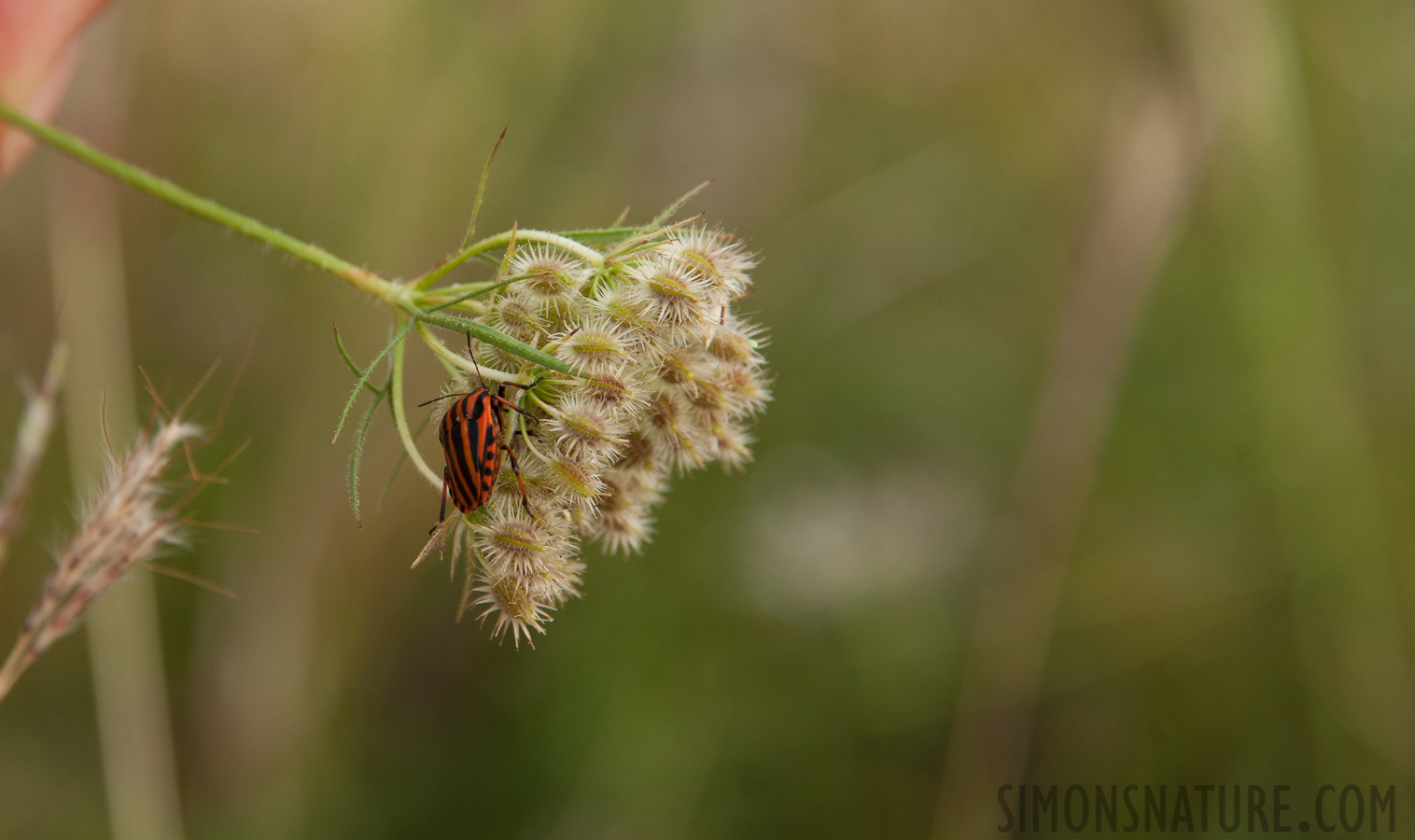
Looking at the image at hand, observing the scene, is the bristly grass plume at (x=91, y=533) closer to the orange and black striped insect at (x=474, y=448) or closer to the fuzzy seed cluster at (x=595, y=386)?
the orange and black striped insect at (x=474, y=448)

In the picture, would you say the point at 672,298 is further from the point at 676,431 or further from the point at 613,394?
the point at 676,431

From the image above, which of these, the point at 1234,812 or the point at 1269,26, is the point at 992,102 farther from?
the point at 1234,812

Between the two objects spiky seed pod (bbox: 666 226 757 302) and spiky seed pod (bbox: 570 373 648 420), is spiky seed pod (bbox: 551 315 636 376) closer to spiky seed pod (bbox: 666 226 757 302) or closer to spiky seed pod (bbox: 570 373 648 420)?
spiky seed pod (bbox: 570 373 648 420)

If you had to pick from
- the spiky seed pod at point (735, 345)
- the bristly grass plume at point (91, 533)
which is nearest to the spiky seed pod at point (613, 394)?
the spiky seed pod at point (735, 345)

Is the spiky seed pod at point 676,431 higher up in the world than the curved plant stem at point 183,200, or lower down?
higher up

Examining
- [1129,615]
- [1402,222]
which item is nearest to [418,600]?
[1129,615]

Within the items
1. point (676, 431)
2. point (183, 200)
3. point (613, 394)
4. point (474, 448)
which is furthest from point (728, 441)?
point (183, 200)
